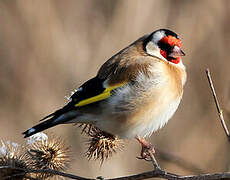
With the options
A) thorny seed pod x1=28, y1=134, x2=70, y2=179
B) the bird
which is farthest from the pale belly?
thorny seed pod x1=28, y1=134, x2=70, y2=179

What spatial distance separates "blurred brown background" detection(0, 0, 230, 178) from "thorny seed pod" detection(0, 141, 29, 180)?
2641 mm

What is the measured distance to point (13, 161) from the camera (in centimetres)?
379

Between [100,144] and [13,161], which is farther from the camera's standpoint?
[100,144]

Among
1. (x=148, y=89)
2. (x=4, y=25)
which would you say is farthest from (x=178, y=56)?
(x=4, y=25)

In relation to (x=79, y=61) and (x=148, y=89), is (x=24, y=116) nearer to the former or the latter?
(x=79, y=61)

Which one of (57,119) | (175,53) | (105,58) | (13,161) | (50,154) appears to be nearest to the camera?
(13,161)

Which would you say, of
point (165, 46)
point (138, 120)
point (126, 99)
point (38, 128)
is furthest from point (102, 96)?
point (165, 46)

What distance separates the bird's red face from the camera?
4391 millimetres

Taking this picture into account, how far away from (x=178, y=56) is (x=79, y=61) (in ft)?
9.20

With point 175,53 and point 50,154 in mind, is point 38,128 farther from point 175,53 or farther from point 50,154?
point 175,53

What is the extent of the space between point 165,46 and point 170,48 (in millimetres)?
49

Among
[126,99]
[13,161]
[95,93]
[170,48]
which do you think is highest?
[170,48]

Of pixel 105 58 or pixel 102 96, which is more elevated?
pixel 105 58

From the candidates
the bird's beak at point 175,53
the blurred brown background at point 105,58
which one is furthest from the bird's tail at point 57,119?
the blurred brown background at point 105,58
